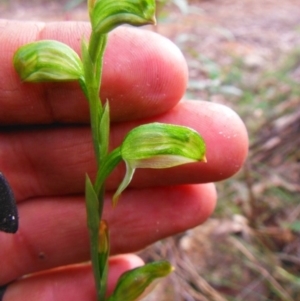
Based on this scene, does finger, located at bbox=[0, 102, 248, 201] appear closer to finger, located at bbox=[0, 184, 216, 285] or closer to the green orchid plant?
finger, located at bbox=[0, 184, 216, 285]

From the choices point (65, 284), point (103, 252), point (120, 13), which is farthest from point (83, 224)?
point (120, 13)

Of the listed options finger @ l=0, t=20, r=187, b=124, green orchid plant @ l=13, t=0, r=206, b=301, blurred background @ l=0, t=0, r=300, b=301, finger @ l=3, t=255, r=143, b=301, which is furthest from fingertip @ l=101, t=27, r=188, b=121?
blurred background @ l=0, t=0, r=300, b=301

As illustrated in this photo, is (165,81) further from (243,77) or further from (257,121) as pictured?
(243,77)

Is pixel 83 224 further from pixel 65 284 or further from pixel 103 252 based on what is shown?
pixel 103 252

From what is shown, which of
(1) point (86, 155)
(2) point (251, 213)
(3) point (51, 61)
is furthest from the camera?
(2) point (251, 213)

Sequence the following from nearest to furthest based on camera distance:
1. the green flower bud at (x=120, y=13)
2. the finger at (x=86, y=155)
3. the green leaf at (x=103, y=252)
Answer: the green flower bud at (x=120, y=13)
the green leaf at (x=103, y=252)
the finger at (x=86, y=155)

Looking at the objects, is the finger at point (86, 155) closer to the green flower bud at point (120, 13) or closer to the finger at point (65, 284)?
the finger at point (65, 284)

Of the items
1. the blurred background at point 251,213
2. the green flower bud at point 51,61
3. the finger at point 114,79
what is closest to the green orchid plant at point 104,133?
the green flower bud at point 51,61
